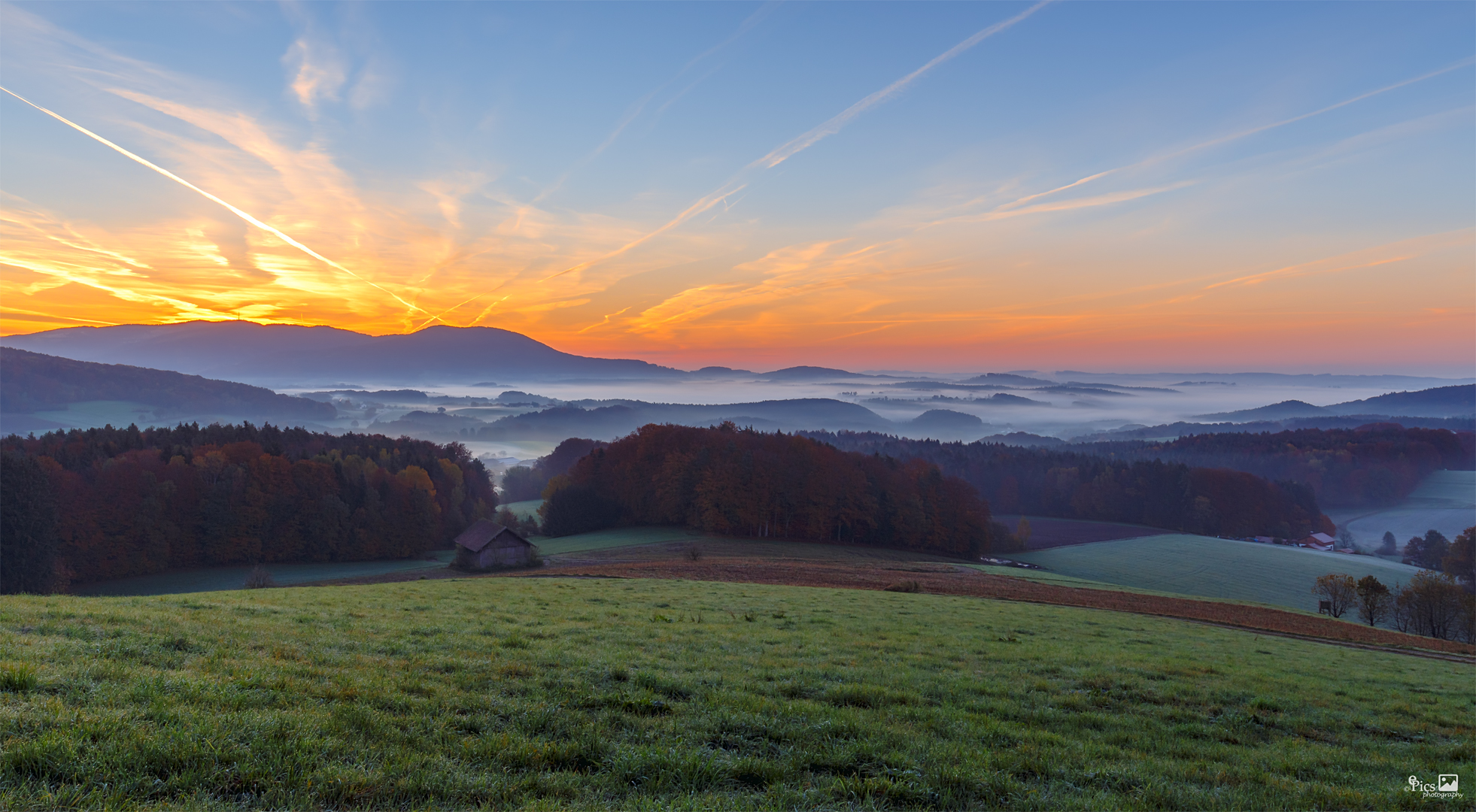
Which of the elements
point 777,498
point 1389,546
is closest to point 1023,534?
point 777,498

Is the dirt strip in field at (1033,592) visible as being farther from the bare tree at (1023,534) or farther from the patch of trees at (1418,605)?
the bare tree at (1023,534)

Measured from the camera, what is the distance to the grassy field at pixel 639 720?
5.38 m

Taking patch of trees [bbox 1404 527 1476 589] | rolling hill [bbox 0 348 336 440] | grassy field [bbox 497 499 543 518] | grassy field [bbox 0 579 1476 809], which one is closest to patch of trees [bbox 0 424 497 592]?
grassy field [bbox 497 499 543 518]

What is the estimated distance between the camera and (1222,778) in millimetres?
7504

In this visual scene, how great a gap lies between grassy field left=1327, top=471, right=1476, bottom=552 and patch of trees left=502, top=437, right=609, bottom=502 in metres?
143

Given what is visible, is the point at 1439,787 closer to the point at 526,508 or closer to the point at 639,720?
the point at 639,720

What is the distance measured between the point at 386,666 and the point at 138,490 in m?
71.3

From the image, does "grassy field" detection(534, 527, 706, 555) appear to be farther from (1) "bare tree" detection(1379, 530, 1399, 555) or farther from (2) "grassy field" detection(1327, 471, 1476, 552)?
(2) "grassy field" detection(1327, 471, 1476, 552)

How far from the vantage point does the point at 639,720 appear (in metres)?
7.56

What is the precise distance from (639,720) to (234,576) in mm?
68610

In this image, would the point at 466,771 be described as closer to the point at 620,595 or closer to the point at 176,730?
the point at 176,730

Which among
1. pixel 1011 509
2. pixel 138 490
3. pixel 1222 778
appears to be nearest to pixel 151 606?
pixel 1222 778

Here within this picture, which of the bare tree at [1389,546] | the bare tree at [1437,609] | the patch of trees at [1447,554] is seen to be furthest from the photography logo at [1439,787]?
the bare tree at [1389,546]

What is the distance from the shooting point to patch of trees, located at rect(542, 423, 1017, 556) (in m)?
77.8
